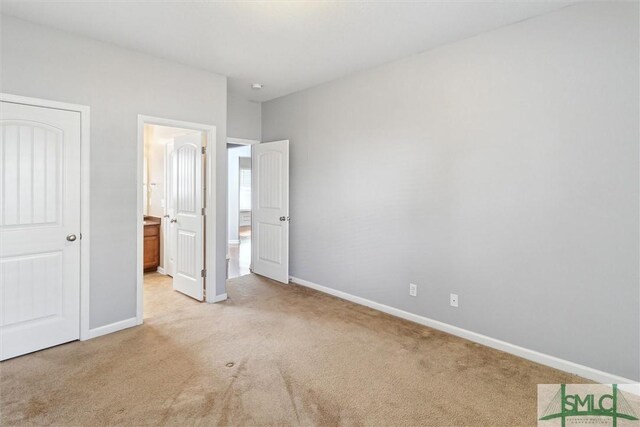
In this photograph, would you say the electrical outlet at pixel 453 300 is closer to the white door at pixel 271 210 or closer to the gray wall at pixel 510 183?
the gray wall at pixel 510 183

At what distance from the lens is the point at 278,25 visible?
9.19 feet

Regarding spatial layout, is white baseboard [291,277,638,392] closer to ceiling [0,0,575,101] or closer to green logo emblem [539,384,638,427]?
green logo emblem [539,384,638,427]

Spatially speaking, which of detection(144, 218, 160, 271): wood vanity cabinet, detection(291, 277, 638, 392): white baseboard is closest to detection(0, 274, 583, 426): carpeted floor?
detection(291, 277, 638, 392): white baseboard

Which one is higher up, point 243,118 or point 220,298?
point 243,118

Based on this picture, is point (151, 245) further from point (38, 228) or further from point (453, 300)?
point (453, 300)

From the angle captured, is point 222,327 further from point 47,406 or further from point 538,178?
point 538,178

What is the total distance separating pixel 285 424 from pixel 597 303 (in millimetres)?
2335

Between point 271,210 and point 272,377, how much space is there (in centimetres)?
284

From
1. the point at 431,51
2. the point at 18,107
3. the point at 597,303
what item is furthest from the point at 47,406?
the point at 431,51

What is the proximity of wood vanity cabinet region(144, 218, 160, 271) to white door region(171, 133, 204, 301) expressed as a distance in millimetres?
872

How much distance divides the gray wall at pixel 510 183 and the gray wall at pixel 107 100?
6.92 feet

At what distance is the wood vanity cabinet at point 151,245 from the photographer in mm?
5154

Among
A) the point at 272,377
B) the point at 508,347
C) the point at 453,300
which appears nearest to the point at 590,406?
the point at 508,347

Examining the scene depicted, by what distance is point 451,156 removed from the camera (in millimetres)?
3160
